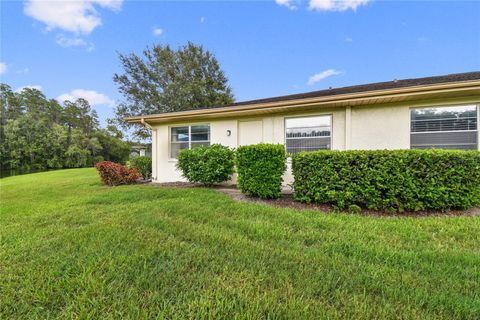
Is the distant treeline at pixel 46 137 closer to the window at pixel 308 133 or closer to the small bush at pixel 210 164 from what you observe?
the small bush at pixel 210 164

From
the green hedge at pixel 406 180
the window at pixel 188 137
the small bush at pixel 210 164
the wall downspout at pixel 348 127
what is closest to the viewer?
the green hedge at pixel 406 180

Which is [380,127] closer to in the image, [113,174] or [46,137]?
[113,174]

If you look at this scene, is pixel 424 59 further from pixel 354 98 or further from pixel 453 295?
pixel 453 295

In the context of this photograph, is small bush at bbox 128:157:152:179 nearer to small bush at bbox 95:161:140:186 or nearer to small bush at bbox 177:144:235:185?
small bush at bbox 95:161:140:186

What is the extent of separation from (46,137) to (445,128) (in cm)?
4016

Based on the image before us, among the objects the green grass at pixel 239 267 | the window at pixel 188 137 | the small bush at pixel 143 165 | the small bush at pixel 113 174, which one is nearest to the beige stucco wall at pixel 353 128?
the window at pixel 188 137

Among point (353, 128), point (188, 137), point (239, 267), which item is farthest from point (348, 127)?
point (188, 137)

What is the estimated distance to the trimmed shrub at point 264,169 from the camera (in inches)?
194

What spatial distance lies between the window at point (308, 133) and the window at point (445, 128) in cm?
223

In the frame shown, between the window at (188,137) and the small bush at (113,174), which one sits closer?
the small bush at (113,174)

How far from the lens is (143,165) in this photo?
395 inches

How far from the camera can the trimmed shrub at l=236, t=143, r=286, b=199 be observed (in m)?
4.93

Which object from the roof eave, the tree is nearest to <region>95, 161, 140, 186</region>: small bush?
the roof eave

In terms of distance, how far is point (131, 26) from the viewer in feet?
37.8
